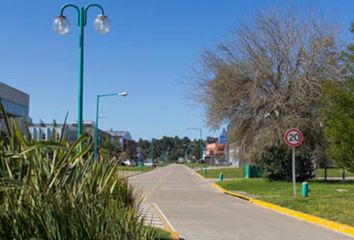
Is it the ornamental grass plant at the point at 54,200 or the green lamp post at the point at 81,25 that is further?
the green lamp post at the point at 81,25

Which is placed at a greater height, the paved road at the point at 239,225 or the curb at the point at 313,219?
the curb at the point at 313,219

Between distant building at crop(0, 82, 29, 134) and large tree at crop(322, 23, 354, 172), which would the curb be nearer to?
large tree at crop(322, 23, 354, 172)

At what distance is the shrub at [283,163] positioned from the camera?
31.8 m

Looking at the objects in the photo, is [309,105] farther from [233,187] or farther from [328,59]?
[233,187]

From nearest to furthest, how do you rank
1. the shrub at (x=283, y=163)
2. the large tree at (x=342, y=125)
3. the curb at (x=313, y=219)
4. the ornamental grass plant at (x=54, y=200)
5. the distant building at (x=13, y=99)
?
1. the ornamental grass plant at (x=54, y=200)
2. the curb at (x=313, y=219)
3. the large tree at (x=342, y=125)
4. the shrub at (x=283, y=163)
5. the distant building at (x=13, y=99)

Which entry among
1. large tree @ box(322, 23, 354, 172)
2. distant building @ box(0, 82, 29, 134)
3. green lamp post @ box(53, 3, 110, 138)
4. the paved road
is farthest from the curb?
distant building @ box(0, 82, 29, 134)

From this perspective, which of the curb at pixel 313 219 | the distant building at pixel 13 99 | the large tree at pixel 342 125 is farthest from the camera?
the distant building at pixel 13 99

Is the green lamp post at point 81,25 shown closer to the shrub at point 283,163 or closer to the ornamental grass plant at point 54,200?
the ornamental grass plant at point 54,200

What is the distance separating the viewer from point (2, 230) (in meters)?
5.32

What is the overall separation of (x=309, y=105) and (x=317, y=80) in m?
1.58

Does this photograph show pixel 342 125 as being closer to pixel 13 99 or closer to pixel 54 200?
pixel 54 200

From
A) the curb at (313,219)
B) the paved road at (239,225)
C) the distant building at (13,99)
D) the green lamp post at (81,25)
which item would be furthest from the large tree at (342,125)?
the distant building at (13,99)

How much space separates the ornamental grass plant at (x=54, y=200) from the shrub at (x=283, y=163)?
2523cm

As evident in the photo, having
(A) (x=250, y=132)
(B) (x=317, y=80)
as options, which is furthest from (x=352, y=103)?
(A) (x=250, y=132)
